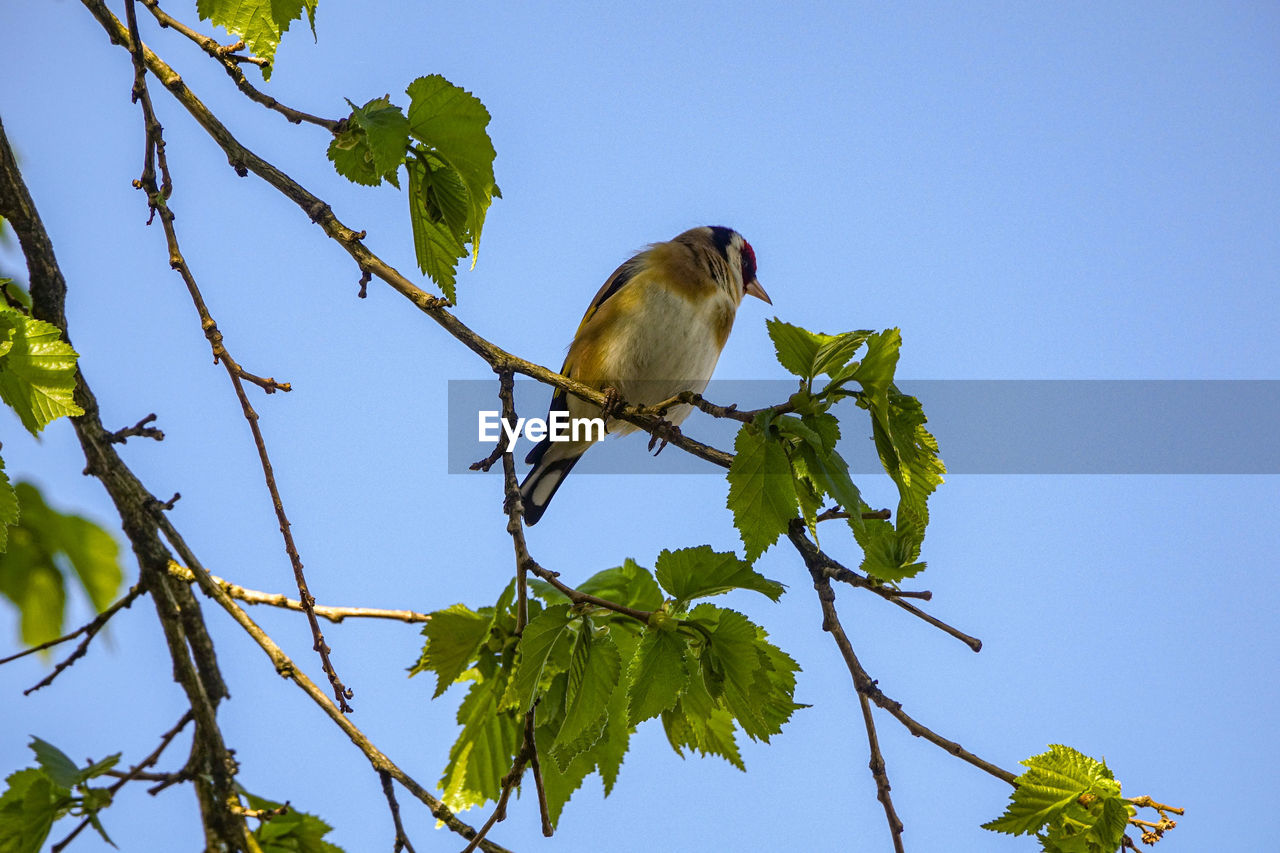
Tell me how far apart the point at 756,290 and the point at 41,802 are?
4.39 metres

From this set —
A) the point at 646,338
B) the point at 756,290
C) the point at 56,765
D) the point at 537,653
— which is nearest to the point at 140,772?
the point at 56,765

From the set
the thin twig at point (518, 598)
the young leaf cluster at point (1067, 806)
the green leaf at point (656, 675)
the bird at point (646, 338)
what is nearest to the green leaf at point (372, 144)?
the thin twig at point (518, 598)

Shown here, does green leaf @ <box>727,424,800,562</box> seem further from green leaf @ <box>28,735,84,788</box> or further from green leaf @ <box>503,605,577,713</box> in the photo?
green leaf @ <box>28,735,84,788</box>

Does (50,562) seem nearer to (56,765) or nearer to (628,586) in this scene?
(56,765)

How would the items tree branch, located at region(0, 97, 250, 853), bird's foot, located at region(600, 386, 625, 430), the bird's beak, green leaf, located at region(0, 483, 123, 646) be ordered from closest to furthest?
1. bird's foot, located at region(600, 386, 625, 430)
2. tree branch, located at region(0, 97, 250, 853)
3. green leaf, located at region(0, 483, 123, 646)
4. the bird's beak

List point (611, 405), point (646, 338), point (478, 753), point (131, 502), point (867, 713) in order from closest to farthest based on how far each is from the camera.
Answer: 1. point (867, 713)
2. point (478, 753)
3. point (611, 405)
4. point (131, 502)
5. point (646, 338)

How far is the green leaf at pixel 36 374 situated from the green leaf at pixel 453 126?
3.14 feet

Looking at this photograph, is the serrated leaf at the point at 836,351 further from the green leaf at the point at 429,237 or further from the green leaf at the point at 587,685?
the green leaf at the point at 429,237

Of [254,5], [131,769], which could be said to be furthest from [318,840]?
[254,5]

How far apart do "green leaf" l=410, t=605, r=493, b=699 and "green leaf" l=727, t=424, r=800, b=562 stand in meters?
0.65

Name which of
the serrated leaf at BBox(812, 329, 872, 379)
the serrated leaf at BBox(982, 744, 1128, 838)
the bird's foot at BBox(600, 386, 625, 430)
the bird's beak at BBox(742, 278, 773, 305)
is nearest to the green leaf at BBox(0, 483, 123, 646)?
the bird's foot at BBox(600, 386, 625, 430)

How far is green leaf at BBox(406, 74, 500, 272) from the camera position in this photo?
2.55 metres

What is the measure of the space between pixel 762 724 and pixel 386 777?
85cm

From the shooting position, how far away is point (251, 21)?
2648mm
